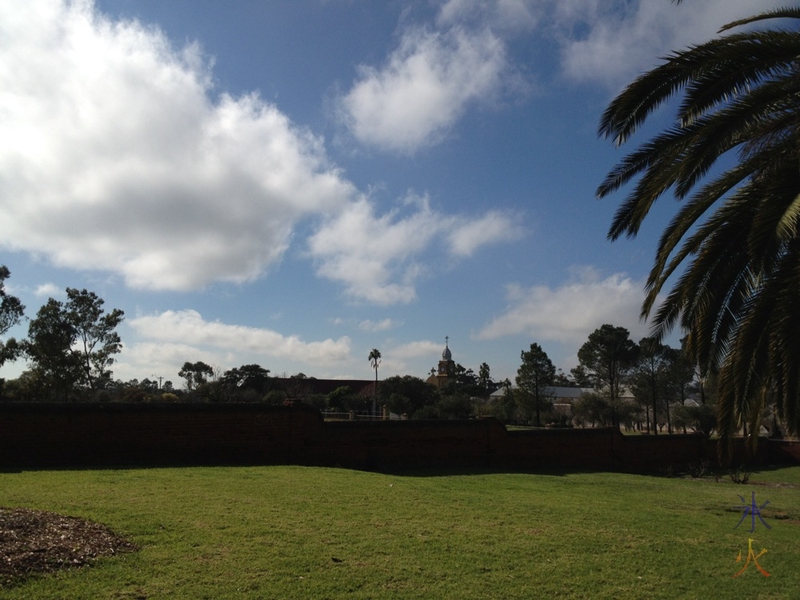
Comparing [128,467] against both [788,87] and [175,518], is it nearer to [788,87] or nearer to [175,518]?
[175,518]

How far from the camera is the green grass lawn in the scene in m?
4.96

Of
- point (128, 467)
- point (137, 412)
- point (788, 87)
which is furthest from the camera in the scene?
point (137, 412)

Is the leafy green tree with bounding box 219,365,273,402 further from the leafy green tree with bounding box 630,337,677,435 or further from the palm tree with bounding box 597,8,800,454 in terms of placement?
the palm tree with bounding box 597,8,800,454

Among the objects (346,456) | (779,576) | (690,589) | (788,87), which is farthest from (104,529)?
(346,456)

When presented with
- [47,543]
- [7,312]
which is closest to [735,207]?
[47,543]

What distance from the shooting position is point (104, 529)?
5.89 metres

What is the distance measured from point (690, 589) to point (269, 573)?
13.1 ft

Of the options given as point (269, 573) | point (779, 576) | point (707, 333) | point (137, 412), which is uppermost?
point (707, 333)

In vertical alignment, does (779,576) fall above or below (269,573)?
below

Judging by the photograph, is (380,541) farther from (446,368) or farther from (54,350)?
(446,368)

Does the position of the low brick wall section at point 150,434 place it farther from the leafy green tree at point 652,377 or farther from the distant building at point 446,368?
the distant building at point 446,368

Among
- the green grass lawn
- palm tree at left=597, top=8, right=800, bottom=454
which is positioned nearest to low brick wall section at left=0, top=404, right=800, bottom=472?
the green grass lawn

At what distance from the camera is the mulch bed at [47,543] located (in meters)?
4.62

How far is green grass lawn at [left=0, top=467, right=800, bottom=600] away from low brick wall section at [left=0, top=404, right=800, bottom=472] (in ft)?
6.49
